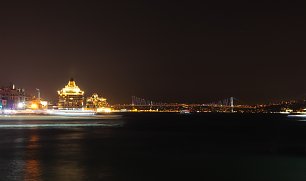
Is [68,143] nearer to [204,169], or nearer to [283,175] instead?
[204,169]

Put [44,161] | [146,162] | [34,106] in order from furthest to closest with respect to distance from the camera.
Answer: [34,106]
[146,162]
[44,161]

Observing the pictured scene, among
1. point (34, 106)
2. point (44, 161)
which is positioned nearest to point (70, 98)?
point (34, 106)

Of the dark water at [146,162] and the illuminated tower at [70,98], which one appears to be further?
the illuminated tower at [70,98]

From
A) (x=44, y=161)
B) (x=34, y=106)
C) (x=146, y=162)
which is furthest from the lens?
(x=34, y=106)

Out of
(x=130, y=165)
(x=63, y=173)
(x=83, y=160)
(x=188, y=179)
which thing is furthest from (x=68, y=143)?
(x=188, y=179)

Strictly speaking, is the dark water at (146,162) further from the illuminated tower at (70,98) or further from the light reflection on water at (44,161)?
the illuminated tower at (70,98)

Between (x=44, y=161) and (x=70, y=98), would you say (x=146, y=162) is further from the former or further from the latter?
(x=70, y=98)

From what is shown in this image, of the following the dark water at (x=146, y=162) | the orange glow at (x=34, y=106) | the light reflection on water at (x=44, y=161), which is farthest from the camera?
the orange glow at (x=34, y=106)

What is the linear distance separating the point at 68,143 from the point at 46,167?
38.9ft

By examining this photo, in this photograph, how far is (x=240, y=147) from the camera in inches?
1220

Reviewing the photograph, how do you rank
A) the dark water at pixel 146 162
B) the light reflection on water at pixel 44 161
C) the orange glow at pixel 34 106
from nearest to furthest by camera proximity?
1. the light reflection on water at pixel 44 161
2. the dark water at pixel 146 162
3. the orange glow at pixel 34 106

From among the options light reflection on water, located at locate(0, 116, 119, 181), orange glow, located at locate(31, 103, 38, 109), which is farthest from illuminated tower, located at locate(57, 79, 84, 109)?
light reflection on water, located at locate(0, 116, 119, 181)

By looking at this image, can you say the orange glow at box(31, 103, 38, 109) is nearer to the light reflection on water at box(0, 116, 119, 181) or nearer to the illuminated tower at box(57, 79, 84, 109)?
the illuminated tower at box(57, 79, 84, 109)

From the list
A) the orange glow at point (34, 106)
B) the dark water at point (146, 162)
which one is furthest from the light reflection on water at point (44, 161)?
the orange glow at point (34, 106)
